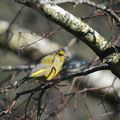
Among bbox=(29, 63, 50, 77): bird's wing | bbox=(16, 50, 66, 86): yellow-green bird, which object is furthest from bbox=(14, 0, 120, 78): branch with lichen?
bbox=(29, 63, 50, 77): bird's wing

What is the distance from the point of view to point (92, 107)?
32.7 ft

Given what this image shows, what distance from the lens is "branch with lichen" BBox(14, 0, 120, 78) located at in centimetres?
331

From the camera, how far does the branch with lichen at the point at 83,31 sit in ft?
10.9

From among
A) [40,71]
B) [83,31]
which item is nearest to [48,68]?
[40,71]

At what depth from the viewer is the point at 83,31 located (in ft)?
11.4

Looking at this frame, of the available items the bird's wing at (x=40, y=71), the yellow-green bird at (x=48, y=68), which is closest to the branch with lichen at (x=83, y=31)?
the yellow-green bird at (x=48, y=68)

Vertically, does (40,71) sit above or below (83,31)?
below

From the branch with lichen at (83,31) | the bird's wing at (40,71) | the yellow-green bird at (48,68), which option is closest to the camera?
the branch with lichen at (83,31)

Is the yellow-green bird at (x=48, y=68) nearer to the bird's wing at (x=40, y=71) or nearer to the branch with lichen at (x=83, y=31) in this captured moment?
the bird's wing at (x=40, y=71)

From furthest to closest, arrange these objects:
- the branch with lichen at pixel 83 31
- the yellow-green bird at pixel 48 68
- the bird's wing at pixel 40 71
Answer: the bird's wing at pixel 40 71
the yellow-green bird at pixel 48 68
the branch with lichen at pixel 83 31

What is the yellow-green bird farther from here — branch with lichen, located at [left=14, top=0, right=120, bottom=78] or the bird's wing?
branch with lichen, located at [left=14, top=0, right=120, bottom=78]

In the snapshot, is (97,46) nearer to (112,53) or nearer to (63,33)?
(112,53)

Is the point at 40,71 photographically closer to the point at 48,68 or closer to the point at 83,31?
the point at 48,68

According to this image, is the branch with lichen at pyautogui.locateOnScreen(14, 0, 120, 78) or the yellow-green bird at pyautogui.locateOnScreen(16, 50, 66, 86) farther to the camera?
the yellow-green bird at pyautogui.locateOnScreen(16, 50, 66, 86)
